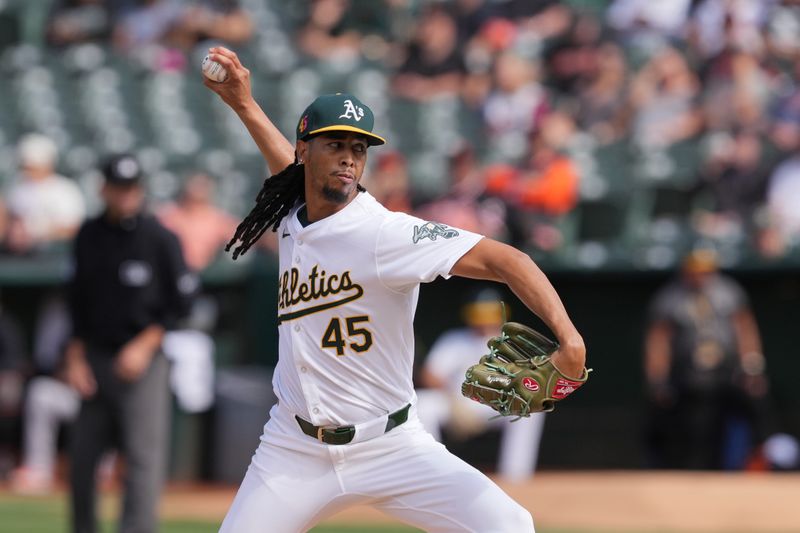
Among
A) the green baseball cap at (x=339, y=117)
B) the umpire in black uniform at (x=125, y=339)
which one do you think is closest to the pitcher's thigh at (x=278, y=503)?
the green baseball cap at (x=339, y=117)

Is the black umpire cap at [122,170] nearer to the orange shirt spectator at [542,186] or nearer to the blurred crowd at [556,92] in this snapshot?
the blurred crowd at [556,92]

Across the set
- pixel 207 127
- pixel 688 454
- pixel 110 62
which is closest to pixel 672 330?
pixel 688 454

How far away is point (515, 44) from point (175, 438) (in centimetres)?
523

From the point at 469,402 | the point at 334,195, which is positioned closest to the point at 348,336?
the point at 334,195

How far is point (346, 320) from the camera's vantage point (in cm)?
427

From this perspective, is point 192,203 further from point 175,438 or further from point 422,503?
point 422,503

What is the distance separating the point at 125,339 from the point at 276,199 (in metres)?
2.26

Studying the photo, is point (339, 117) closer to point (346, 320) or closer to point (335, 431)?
point (346, 320)

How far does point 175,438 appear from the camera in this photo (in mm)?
10266

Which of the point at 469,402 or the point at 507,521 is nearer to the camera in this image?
the point at 507,521

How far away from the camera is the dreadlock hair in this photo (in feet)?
15.2

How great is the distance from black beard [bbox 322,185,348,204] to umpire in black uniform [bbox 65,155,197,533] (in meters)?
2.47

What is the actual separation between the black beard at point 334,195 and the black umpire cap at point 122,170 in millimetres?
2577

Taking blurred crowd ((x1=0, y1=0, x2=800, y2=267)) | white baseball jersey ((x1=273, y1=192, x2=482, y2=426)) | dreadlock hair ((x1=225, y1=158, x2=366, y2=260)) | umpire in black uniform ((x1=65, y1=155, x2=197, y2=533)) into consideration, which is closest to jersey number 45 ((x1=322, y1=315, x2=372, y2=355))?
white baseball jersey ((x1=273, y1=192, x2=482, y2=426))
